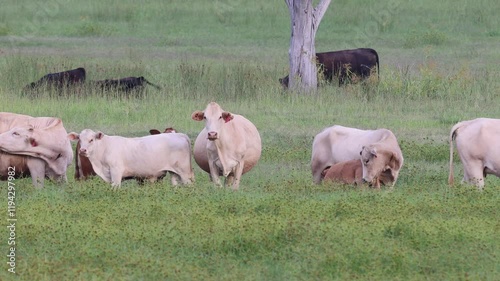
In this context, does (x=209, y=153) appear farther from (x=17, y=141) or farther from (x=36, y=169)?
(x=17, y=141)

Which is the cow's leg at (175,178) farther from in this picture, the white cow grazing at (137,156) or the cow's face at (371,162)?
the cow's face at (371,162)

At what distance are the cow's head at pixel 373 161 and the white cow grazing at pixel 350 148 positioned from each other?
0.06 ft

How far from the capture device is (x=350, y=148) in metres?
13.1

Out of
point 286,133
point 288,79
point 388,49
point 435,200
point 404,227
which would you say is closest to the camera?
point 404,227

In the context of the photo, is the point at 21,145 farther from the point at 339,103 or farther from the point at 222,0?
the point at 222,0

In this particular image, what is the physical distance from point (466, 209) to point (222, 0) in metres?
28.6

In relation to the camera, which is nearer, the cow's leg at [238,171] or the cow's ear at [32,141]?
the cow's ear at [32,141]

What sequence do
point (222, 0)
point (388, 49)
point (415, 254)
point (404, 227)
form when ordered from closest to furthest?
point (415, 254)
point (404, 227)
point (388, 49)
point (222, 0)

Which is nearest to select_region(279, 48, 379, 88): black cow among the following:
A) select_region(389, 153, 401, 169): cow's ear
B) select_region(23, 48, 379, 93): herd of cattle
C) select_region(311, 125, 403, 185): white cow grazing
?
select_region(23, 48, 379, 93): herd of cattle

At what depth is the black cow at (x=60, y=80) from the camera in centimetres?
2147

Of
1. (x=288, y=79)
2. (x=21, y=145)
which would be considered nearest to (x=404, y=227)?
(x=21, y=145)

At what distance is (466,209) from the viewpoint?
10.8m

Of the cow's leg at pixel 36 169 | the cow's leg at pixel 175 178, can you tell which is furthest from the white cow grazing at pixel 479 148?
the cow's leg at pixel 36 169

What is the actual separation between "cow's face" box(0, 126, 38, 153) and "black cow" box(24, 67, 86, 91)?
8823 millimetres
